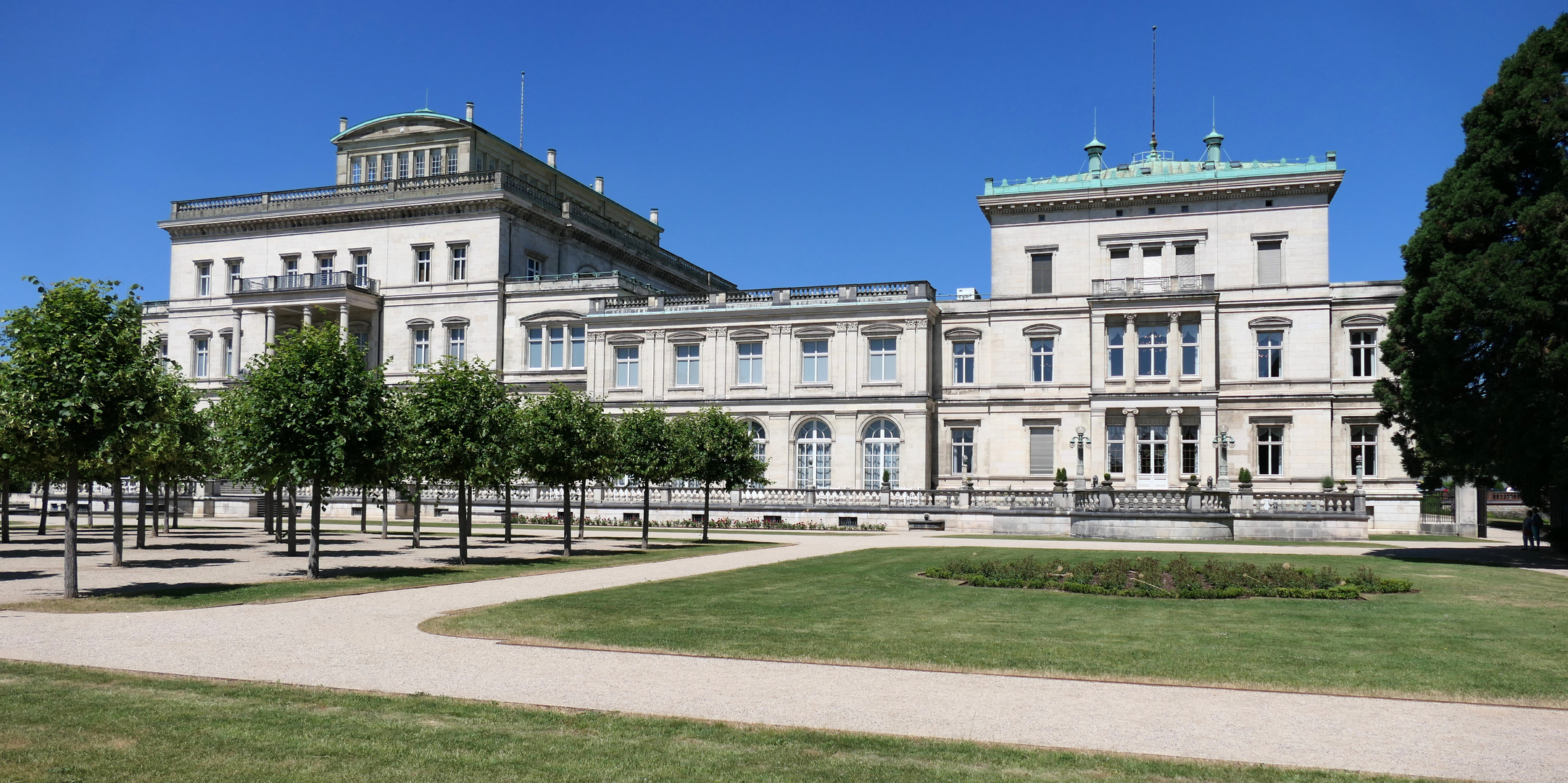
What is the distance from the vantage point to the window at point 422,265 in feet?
221

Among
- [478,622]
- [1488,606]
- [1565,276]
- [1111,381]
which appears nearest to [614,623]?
[478,622]

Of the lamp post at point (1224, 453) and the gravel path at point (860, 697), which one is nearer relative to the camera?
the gravel path at point (860, 697)

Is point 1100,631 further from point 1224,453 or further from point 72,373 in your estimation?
point 1224,453

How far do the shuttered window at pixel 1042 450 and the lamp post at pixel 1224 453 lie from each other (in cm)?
823

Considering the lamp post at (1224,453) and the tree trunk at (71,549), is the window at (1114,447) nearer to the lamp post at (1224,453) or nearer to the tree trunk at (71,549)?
the lamp post at (1224,453)

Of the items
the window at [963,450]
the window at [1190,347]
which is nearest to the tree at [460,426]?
the window at [963,450]

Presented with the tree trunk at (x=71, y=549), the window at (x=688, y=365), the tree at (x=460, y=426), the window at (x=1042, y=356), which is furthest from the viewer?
the window at (x=688, y=365)

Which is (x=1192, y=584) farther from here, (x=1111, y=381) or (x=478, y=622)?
(x=1111, y=381)

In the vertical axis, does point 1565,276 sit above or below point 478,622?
above

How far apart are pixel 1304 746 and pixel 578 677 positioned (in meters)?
→ 7.19

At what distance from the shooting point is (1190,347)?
180ft

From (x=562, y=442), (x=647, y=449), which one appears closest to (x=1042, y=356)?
(x=647, y=449)

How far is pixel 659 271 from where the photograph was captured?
79562 mm

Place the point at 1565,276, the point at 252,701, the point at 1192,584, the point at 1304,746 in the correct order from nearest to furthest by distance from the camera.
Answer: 1. the point at 1304,746
2. the point at 252,701
3. the point at 1192,584
4. the point at 1565,276
